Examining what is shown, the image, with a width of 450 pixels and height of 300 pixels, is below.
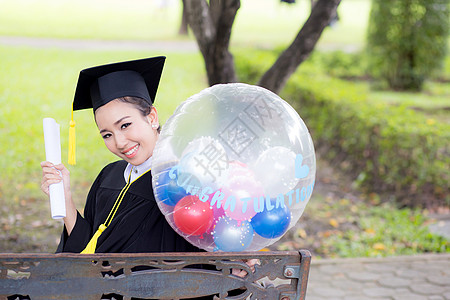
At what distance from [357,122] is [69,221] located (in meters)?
5.21

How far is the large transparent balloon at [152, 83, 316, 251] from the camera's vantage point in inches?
74.7

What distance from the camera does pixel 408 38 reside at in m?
11.2

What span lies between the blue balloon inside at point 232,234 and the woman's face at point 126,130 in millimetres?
567

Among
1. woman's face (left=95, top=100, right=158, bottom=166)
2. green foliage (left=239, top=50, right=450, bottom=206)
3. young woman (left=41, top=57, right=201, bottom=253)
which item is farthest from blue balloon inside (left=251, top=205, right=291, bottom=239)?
green foliage (left=239, top=50, right=450, bottom=206)

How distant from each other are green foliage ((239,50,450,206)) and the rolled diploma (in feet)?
15.1

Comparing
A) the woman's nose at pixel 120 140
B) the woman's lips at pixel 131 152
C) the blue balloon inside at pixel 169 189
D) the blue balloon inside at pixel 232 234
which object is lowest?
the blue balloon inside at pixel 232 234

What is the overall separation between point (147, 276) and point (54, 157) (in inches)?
26.2

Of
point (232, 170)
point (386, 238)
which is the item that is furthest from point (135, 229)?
point (386, 238)

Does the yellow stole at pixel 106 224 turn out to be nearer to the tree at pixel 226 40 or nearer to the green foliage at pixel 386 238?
the tree at pixel 226 40

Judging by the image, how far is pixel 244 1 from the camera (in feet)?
114

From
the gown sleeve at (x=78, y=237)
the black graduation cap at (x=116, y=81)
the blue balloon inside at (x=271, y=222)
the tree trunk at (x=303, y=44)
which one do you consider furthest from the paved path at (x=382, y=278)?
the black graduation cap at (x=116, y=81)

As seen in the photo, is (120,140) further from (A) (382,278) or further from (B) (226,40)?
(A) (382,278)

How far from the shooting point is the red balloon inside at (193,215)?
6.26ft

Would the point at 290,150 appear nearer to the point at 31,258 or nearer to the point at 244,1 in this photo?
the point at 31,258
